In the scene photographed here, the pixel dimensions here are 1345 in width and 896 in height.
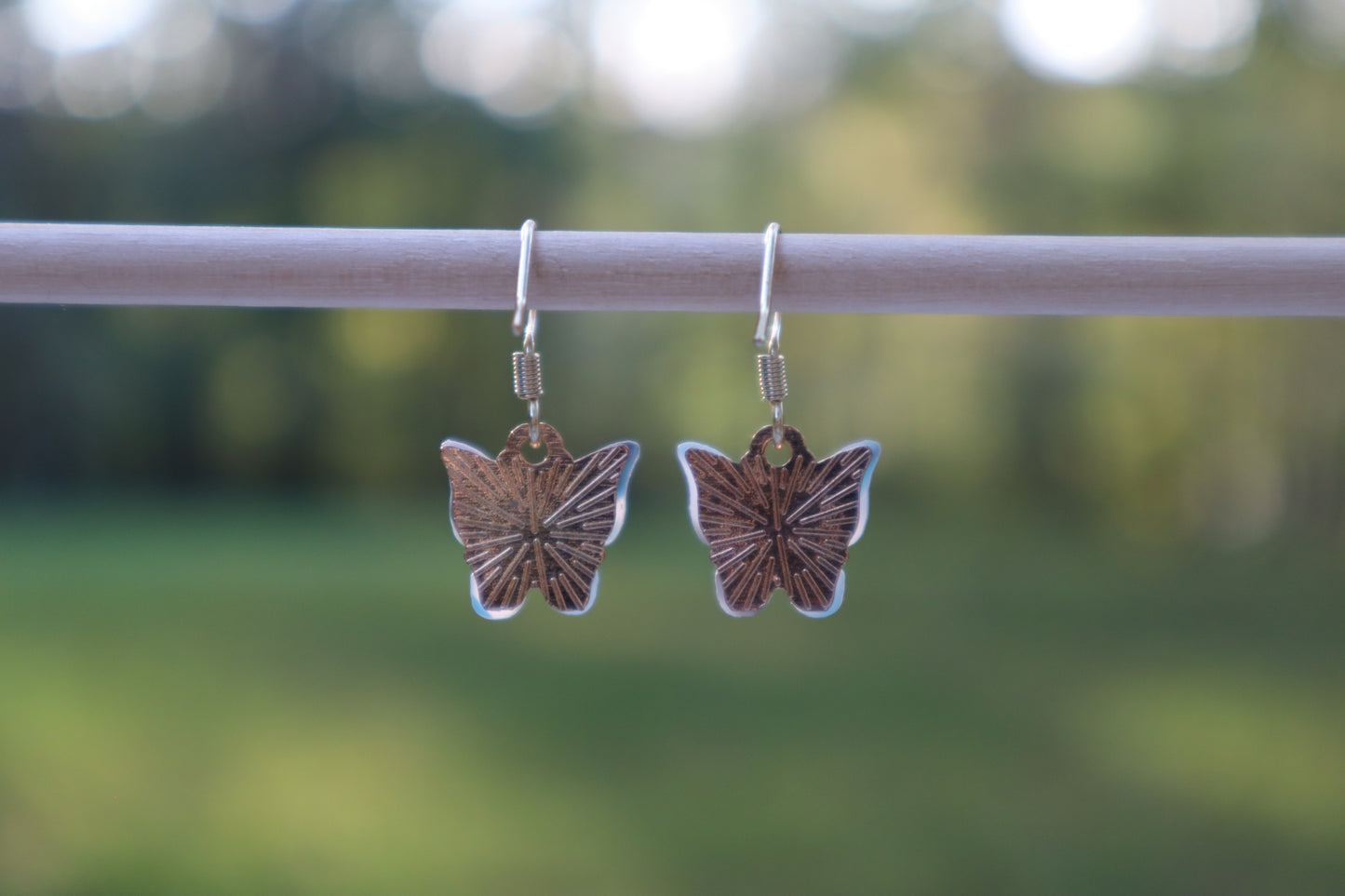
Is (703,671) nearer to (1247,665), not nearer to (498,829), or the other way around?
(498,829)

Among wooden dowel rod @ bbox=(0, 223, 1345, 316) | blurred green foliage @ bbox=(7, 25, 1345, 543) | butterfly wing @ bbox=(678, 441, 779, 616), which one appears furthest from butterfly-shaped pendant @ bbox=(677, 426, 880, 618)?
blurred green foliage @ bbox=(7, 25, 1345, 543)

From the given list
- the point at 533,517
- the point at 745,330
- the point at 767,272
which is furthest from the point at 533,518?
the point at 745,330

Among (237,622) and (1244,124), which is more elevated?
(1244,124)

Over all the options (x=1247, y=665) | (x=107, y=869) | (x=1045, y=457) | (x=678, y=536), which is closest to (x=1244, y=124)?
(x=1045, y=457)

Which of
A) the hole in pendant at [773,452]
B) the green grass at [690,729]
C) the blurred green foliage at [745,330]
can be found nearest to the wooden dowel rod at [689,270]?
the hole in pendant at [773,452]

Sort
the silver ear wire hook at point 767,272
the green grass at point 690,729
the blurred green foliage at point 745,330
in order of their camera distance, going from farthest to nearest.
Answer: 1. the blurred green foliage at point 745,330
2. the green grass at point 690,729
3. the silver ear wire hook at point 767,272

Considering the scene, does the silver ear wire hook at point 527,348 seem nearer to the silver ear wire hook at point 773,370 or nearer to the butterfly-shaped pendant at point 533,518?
the butterfly-shaped pendant at point 533,518

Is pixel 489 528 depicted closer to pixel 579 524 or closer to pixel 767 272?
pixel 579 524
